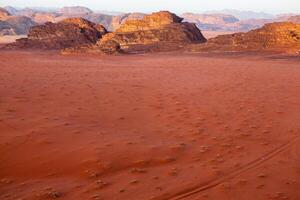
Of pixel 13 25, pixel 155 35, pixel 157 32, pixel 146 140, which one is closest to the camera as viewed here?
pixel 146 140

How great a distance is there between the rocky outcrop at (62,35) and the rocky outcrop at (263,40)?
9.92 m

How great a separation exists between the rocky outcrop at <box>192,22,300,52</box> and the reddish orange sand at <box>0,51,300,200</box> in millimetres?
15957

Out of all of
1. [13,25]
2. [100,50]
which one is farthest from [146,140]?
[13,25]

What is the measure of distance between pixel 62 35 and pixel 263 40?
16.1m

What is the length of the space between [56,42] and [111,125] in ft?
88.6

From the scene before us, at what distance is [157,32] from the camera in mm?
34938

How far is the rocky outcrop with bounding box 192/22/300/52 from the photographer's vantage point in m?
29.7

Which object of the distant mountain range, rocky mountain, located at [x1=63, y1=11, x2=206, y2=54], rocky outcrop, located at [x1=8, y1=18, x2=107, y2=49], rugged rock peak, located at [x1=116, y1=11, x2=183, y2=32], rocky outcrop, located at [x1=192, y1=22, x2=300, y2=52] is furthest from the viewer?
the distant mountain range

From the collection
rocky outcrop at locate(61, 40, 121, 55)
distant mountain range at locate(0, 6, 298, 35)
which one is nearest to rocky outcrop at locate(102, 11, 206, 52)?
rocky outcrop at locate(61, 40, 121, 55)

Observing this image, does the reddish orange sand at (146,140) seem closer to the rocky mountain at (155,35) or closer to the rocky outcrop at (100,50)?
the rocky outcrop at (100,50)

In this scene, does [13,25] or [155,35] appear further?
[13,25]

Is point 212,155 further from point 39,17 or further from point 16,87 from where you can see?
point 39,17

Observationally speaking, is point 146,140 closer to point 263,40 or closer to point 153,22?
point 263,40

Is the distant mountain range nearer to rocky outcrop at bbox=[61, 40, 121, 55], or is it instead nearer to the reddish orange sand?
rocky outcrop at bbox=[61, 40, 121, 55]
